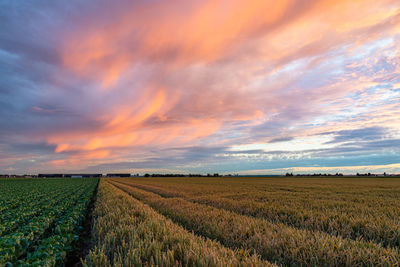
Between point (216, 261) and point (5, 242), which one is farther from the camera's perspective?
point (5, 242)

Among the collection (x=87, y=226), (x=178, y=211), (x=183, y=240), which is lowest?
(x=87, y=226)

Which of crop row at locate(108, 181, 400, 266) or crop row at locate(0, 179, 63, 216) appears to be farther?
crop row at locate(0, 179, 63, 216)

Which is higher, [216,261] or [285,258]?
[216,261]

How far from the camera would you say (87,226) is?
11.4 meters

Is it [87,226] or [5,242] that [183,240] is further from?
[87,226]

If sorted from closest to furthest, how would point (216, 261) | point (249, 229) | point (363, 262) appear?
point (216, 261) < point (363, 262) < point (249, 229)

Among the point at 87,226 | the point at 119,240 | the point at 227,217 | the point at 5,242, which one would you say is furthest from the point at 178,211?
the point at 5,242

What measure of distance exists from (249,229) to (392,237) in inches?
170

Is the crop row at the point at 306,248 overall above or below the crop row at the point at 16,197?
above

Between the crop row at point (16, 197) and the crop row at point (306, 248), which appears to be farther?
the crop row at point (16, 197)

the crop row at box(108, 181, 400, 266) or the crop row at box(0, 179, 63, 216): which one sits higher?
the crop row at box(108, 181, 400, 266)

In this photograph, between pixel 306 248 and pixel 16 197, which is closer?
pixel 306 248

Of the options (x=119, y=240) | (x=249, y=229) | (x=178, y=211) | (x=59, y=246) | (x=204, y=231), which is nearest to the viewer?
(x=119, y=240)

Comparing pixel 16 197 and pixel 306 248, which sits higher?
pixel 306 248
